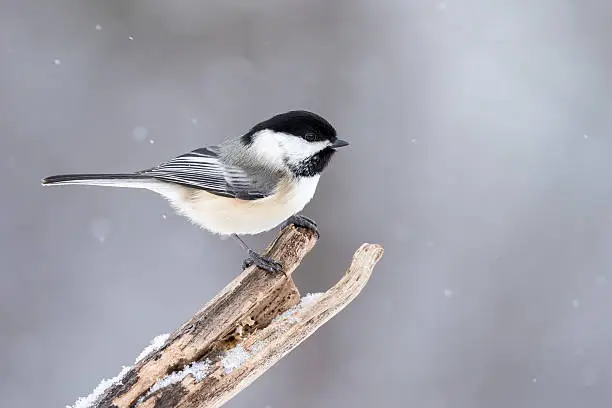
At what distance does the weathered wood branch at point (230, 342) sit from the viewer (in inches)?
97.4

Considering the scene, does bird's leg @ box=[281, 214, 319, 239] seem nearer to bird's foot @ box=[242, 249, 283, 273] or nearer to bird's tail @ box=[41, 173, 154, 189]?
bird's foot @ box=[242, 249, 283, 273]

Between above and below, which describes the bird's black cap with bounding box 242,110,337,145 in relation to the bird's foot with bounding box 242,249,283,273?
above

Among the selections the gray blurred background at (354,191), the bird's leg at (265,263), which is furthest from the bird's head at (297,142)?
the gray blurred background at (354,191)

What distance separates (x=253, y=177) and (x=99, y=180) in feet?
2.14

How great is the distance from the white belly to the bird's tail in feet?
0.70

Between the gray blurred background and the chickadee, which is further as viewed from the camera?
the gray blurred background

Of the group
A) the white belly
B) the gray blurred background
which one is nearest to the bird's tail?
the white belly

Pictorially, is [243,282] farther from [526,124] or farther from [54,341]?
[526,124]

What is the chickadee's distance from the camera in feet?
10.3

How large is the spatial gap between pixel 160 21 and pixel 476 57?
274 cm

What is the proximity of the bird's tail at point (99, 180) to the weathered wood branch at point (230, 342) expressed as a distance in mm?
681

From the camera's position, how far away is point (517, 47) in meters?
6.56

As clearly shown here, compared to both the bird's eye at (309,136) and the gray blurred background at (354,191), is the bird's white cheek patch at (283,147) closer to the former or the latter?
the bird's eye at (309,136)

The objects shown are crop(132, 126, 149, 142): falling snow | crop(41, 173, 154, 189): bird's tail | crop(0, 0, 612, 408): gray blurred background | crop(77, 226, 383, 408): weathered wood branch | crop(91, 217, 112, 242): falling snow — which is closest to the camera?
crop(77, 226, 383, 408): weathered wood branch
